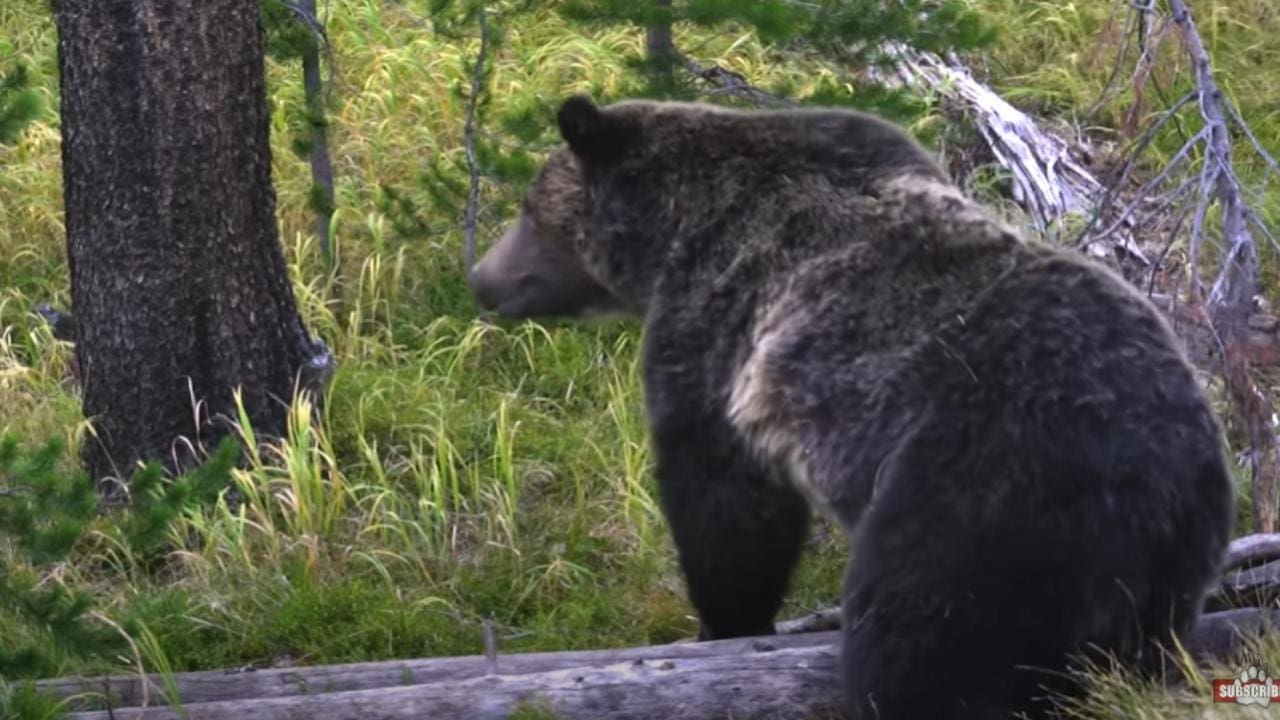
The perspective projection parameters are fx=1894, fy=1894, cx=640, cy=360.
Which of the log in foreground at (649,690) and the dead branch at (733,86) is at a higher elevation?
the dead branch at (733,86)

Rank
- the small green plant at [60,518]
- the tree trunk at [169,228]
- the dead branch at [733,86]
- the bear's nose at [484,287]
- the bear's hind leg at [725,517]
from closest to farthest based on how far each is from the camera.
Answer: the small green plant at [60,518] → the bear's hind leg at [725,517] → the bear's nose at [484,287] → the tree trunk at [169,228] → the dead branch at [733,86]

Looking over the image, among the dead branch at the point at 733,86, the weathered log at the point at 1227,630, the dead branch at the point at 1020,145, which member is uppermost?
the dead branch at the point at 733,86

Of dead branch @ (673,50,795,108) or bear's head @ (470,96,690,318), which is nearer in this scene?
bear's head @ (470,96,690,318)

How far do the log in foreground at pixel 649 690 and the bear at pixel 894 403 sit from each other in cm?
22

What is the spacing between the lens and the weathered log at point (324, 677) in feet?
15.8

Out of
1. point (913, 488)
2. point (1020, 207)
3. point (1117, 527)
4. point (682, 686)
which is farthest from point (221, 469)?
point (1020, 207)

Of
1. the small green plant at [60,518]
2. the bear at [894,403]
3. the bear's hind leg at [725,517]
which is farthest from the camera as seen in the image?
the bear's hind leg at [725,517]

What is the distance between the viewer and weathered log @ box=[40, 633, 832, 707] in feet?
15.8

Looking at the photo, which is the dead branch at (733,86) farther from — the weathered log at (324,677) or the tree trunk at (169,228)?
the weathered log at (324,677)

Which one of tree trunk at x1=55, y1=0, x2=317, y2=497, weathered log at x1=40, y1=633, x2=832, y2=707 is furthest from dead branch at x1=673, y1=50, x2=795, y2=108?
weathered log at x1=40, y1=633, x2=832, y2=707

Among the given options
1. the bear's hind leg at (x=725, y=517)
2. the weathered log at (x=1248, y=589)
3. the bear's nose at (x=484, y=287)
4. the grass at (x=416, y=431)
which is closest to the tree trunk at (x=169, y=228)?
the grass at (x=416, y=431)

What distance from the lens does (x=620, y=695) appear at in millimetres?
4480

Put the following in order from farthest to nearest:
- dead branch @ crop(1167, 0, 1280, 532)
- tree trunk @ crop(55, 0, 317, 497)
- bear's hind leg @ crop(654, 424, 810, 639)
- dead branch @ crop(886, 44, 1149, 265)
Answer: dead branch @ crop(886, 44, 1149, 265), tree trunk @ crop(55, 0, 317, 497), dead branch @ crop(1167, 0, 1280, 532), bear's hind leg @ crop(654, 424, 810, 639)

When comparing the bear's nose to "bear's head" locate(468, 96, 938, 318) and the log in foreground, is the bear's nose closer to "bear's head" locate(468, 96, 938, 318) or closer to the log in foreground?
"bear's head" locate(468, 96, 938, 318)
